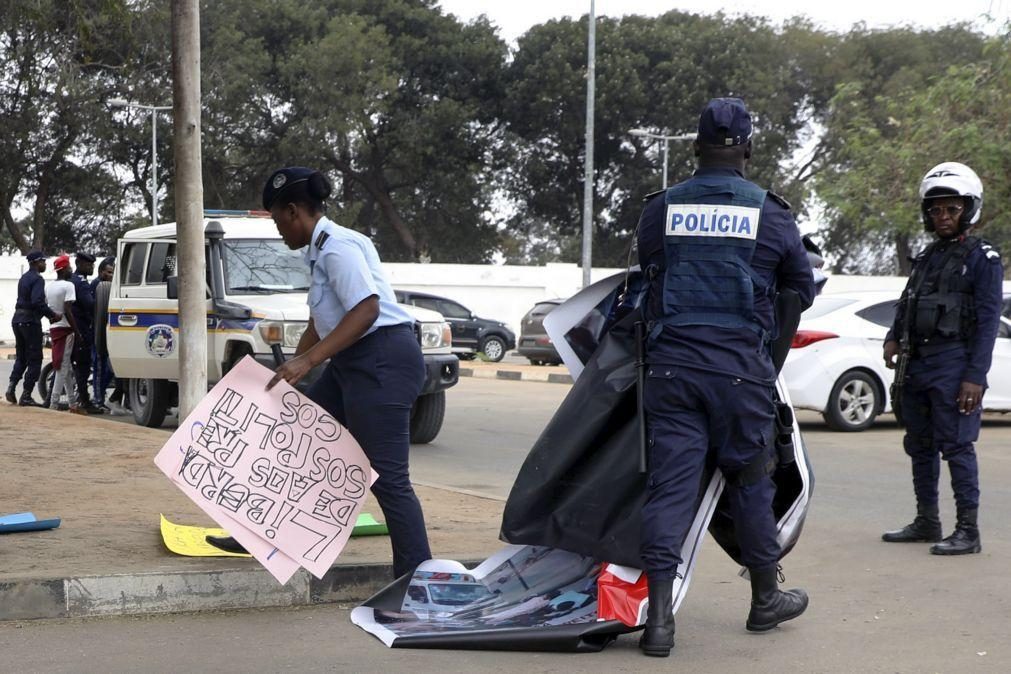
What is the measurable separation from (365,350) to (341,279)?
0.31m

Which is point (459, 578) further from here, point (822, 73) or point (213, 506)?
point (822, 73)

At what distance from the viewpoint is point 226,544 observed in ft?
19.8

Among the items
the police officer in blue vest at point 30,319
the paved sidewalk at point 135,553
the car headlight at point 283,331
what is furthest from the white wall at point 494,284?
the paved sidewalk at point 135,553

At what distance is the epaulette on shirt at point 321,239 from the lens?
535 cm

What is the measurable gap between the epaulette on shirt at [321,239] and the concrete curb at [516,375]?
17739mm

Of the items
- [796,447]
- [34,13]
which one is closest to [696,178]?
[796,447]

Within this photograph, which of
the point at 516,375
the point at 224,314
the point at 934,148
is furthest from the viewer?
the point at 516,375

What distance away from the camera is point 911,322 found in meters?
6.95

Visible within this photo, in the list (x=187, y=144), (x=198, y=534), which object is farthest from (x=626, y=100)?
(x=198, y=534)

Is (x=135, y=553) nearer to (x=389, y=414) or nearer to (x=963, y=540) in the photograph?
(x=389, y=414)

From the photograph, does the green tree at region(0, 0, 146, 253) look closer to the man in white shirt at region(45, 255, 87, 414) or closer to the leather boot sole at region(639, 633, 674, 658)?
the man in white shirt at region(45, 255, 87, 414)

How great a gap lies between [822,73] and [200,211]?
49266 mm

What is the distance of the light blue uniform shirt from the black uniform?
10331mm

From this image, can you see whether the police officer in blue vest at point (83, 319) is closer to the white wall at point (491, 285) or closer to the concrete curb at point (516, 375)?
the concrete curb at point (516, 375)
